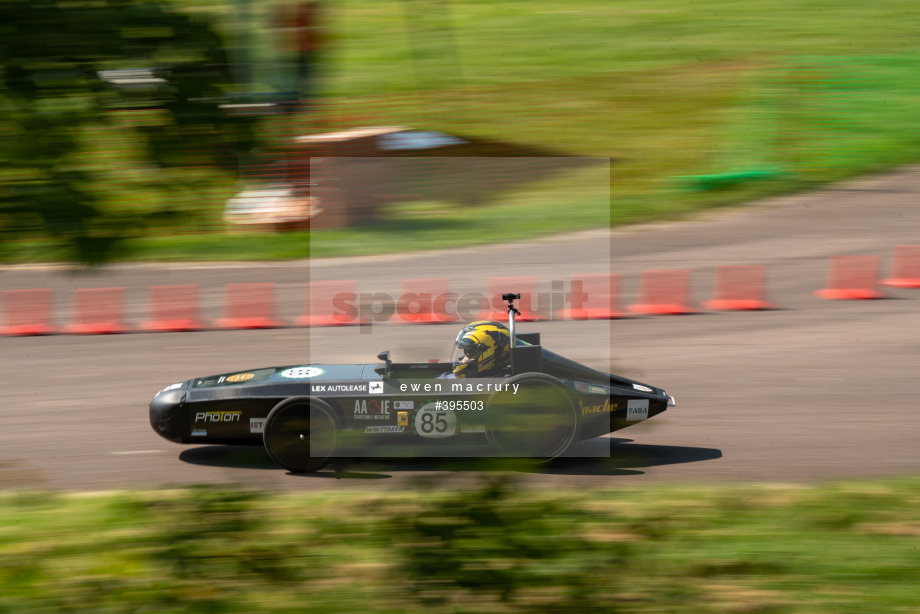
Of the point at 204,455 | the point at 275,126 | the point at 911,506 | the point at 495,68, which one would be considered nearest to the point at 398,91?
the point at 495,68

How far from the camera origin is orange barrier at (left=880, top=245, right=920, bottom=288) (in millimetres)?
13055

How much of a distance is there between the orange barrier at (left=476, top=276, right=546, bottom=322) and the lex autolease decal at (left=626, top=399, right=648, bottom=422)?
4766mm

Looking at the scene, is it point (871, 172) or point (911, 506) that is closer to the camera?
point (911, 506)

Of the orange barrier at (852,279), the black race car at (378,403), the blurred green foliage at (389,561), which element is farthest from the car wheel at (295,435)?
the orange barrier at (852,279)

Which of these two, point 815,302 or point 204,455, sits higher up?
point 815,302

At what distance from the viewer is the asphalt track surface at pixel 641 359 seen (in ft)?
24.9

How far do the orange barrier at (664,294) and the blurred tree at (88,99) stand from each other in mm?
10036

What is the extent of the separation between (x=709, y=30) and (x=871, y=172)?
932 centimetres

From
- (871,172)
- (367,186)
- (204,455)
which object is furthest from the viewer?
(871,172)

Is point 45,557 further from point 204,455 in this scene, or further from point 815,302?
point 815,302

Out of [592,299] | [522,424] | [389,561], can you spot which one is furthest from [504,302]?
[389,561]

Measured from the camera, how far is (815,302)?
12.6 meters

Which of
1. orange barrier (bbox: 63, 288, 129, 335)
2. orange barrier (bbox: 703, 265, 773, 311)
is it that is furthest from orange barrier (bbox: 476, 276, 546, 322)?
orange barrier (bbox: 63, 288, 129, 335)

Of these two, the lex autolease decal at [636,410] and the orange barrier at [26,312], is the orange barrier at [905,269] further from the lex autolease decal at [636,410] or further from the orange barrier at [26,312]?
the orange barrier at [26,312]
